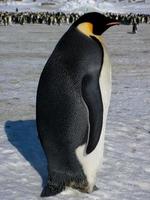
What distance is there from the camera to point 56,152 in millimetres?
4031

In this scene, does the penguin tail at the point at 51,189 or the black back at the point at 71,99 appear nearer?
the black back at the point at 71,99

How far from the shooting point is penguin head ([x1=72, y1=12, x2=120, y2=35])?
401cm

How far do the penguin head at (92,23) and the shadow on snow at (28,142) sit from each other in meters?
1.29

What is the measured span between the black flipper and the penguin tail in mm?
378

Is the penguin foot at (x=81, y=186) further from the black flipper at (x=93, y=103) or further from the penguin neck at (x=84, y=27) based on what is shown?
the penguin neck at (x=84, y=27)

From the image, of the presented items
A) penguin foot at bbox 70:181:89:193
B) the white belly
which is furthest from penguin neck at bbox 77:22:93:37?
penguin foot at bbox 70:181:89:193

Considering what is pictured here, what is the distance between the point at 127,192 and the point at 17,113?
11.6 ft

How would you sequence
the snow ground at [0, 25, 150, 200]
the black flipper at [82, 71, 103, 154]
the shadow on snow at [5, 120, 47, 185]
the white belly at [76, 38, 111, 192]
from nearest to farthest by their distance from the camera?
the black flipper at [82, 71, 103, 154] → the white belly at [76, 38, 111, 192] → the snow ground at [0, 25, 150, 200] → the shadow on snow at [5, 120, 47, 185]

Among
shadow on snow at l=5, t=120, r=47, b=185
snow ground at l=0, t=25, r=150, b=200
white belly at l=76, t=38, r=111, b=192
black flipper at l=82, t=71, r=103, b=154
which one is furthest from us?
shadow on snow at l=5, t=120, r=47, b=185

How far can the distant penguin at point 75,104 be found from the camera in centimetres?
392

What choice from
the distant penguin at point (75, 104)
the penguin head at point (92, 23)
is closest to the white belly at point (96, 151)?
the distant penguin at point (75, 104)

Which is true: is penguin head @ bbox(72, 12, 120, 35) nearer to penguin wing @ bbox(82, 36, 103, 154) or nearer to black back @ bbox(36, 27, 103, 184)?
black back @ bbox(36, 27, 103, 184)

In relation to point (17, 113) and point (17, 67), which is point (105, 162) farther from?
point (17, 67)

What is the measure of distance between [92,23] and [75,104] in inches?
25.2
